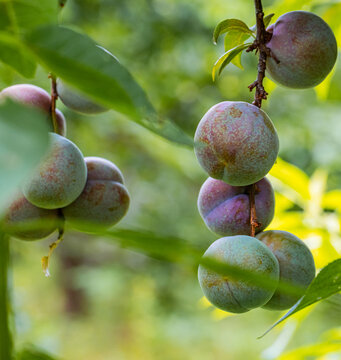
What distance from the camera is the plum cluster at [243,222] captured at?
0.42 meters

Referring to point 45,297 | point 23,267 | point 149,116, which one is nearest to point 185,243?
point 149,116

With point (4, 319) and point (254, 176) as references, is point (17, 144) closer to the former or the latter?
point (4, 319)

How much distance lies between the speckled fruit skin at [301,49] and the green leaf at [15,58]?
0.81 ft

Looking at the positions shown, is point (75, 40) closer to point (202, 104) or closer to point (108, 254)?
point (202, 104)

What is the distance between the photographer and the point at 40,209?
0.52m

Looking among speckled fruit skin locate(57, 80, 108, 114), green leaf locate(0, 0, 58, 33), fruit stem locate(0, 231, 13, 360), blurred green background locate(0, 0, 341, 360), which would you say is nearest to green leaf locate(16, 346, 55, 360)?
fruit stem locate(0, 231, 13, 360)

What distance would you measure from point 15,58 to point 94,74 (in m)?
0.19

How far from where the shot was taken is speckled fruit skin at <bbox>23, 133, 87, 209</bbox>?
459 mm

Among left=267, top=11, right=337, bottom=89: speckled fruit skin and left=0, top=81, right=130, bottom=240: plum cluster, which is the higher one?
left=267, top=11, right=337, bottom=89: speckled fruit skin

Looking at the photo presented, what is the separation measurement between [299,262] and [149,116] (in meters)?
0.26

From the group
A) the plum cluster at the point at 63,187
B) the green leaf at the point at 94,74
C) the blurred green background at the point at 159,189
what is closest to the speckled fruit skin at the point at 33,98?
the plum cluster at the point at 63,187

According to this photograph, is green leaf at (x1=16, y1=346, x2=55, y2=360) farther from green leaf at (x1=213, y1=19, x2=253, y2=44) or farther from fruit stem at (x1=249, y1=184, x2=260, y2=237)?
green leaf at (x1=213, y1=19, x2=253, y2=44)

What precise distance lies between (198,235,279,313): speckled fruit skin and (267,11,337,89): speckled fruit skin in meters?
0.19

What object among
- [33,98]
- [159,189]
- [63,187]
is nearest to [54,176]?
[63,187]
